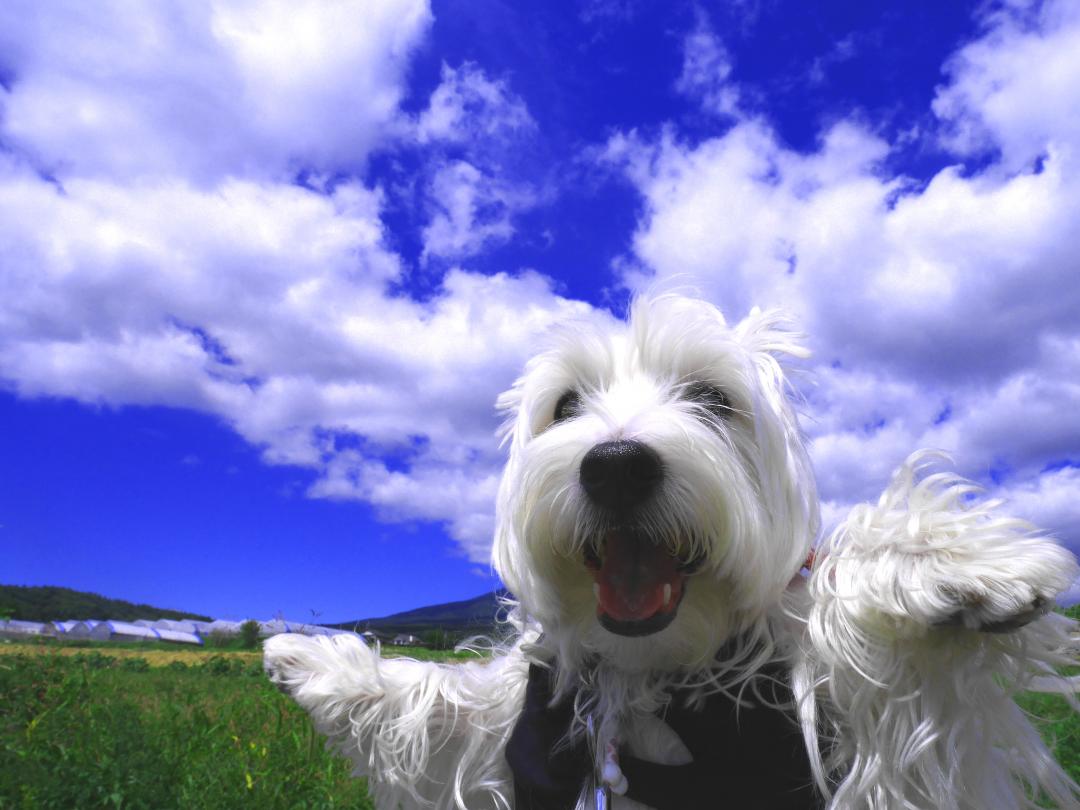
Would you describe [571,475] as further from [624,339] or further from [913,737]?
[913,737]

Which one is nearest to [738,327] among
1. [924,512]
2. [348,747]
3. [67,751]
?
[924,512]

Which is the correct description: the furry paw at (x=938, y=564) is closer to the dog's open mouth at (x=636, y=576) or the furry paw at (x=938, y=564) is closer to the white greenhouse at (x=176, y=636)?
the dog's open mouth at (x=636, y=576)

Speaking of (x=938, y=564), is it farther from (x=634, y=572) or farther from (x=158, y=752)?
(x=158, y=752)

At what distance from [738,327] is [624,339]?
0.39 metres

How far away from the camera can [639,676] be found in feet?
8.13

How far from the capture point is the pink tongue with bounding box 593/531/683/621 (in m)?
2.34

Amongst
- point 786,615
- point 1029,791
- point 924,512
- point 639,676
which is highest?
point 924,512

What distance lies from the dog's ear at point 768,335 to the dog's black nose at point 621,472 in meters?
0.65

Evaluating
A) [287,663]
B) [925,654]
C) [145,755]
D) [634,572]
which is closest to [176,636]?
[145,755]

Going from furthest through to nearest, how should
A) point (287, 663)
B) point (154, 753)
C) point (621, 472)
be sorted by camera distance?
point (154, 753) → point (287, 663) → point (621, 472)

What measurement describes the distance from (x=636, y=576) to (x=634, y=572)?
0.01 meters

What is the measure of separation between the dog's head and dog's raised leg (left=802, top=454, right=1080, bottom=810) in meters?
0.23

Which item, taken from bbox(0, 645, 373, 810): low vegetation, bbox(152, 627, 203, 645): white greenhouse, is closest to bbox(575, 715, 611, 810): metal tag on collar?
bbox(0, 645, 373, 810): low vegetation

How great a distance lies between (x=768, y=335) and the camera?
8.96 ft
